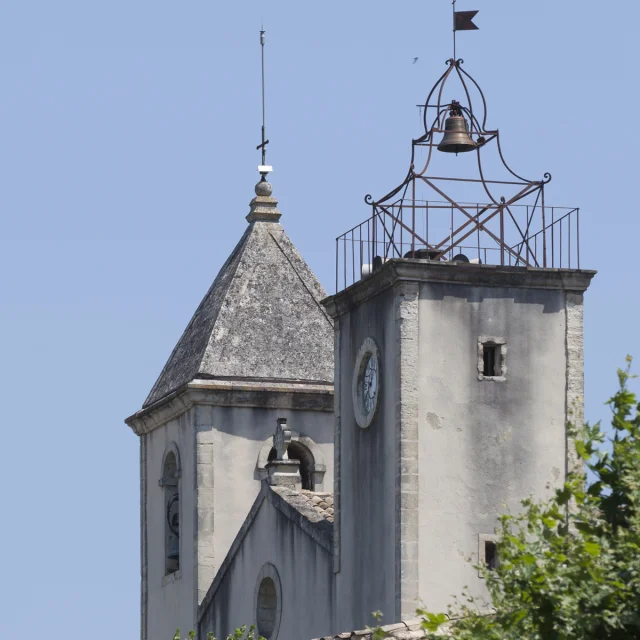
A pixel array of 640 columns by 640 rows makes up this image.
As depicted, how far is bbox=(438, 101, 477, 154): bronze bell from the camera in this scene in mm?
28344

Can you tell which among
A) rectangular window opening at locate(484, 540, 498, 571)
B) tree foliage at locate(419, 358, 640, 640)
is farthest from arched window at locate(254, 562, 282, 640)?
tree foliage at locate(419, 358, 640, 640)

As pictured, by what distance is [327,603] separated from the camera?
29.6 m

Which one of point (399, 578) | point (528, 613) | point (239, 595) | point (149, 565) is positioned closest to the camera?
point (528, 613)

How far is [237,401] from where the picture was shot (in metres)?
34.8

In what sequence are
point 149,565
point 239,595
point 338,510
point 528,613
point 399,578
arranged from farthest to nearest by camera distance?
point 149,565, point 239,595, point 338,510, point 399,578, point 528,613

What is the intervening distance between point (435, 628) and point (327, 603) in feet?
45.1

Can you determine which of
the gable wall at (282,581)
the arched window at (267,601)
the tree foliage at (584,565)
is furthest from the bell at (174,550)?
the tree foliage at (584,565)

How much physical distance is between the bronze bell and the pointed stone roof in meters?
7.23

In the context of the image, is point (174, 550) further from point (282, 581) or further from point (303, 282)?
point (282, 581)

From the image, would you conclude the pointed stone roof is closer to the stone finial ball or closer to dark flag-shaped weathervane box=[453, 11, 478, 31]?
the stone finial ball

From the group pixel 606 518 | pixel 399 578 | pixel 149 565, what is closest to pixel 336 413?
pixel 399 578

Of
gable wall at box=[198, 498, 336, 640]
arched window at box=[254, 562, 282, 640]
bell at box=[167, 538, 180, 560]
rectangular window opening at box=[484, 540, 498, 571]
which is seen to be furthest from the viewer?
bell at box=[167, 538, 180, 560]

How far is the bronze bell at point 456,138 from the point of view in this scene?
28344 millimetres

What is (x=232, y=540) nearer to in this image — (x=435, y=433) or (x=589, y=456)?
(x=435, y=433)
